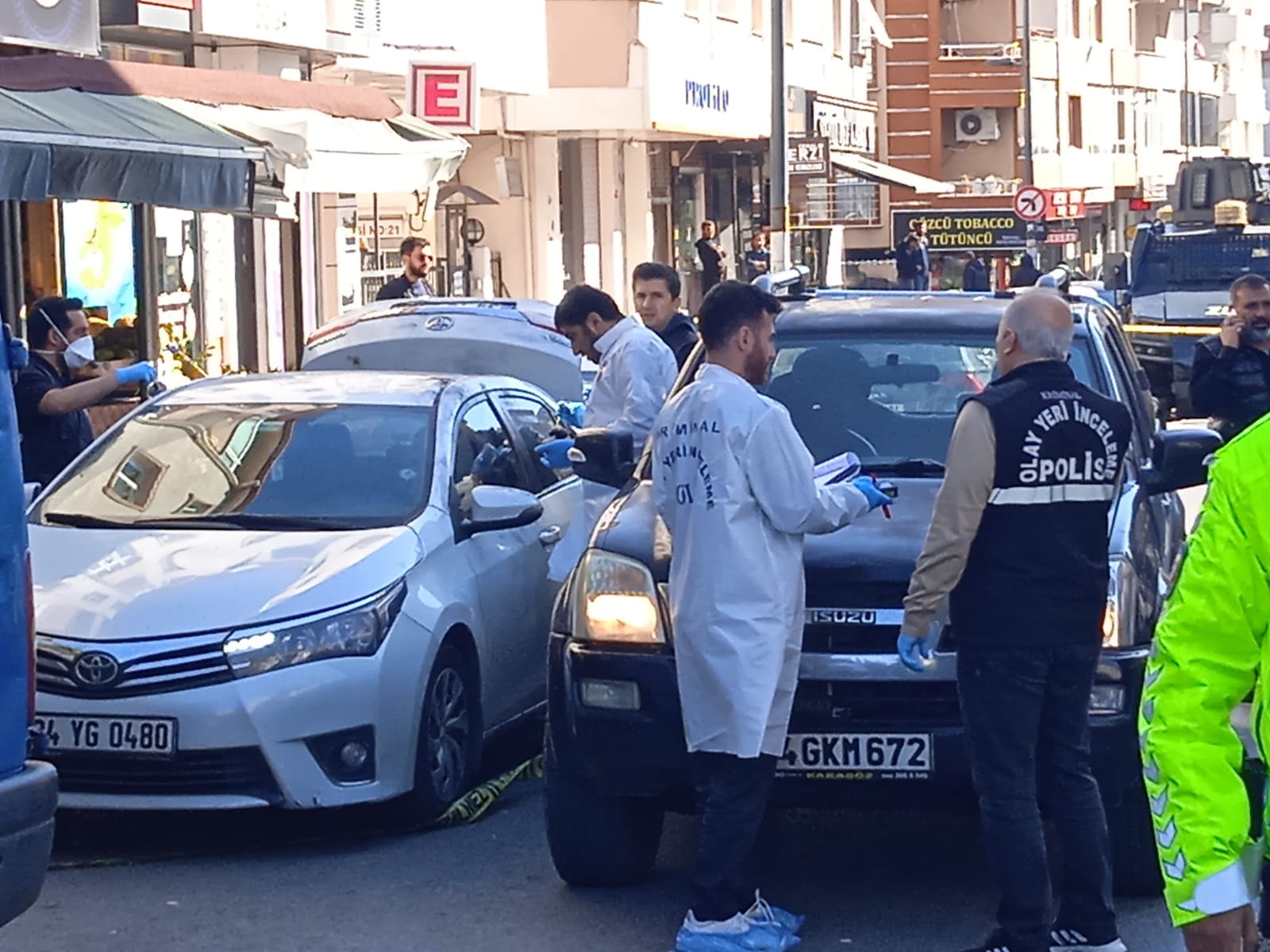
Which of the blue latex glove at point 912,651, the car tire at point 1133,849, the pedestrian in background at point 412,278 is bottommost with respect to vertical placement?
the car tire at point 1133,849

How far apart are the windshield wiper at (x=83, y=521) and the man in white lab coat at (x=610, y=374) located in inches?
61.3

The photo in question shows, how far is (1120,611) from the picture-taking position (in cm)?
611

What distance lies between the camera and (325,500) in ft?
26.2

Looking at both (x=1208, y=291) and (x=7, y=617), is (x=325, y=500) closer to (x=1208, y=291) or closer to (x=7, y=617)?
(x=7, y=617)

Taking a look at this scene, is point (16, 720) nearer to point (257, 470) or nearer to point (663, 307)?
point (257, 470)

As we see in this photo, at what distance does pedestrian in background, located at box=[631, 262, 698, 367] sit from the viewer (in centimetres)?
975

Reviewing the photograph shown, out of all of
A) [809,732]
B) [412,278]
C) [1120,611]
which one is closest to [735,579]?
[809,732]

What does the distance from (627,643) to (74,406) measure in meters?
4.03

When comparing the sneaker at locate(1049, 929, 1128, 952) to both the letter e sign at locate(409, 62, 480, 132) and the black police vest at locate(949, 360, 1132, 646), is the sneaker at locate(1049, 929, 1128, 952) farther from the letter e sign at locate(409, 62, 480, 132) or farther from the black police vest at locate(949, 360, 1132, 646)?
the letter e sign at locate(409, 62, 480, 132)

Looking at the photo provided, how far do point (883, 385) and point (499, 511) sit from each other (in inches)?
56.3

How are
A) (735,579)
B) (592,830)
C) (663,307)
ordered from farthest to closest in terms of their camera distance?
1. (663,307)
2. (592,830)
3. (735,579)

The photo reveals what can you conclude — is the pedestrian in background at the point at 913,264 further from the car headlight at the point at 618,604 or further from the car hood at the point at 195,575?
the car headlight at the point at 618,604

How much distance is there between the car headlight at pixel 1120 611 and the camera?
20.0ft

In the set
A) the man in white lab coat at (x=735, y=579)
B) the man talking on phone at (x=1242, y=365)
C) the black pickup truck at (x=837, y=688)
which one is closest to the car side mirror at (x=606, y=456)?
the black pickup truck at (x=837, y=688)
